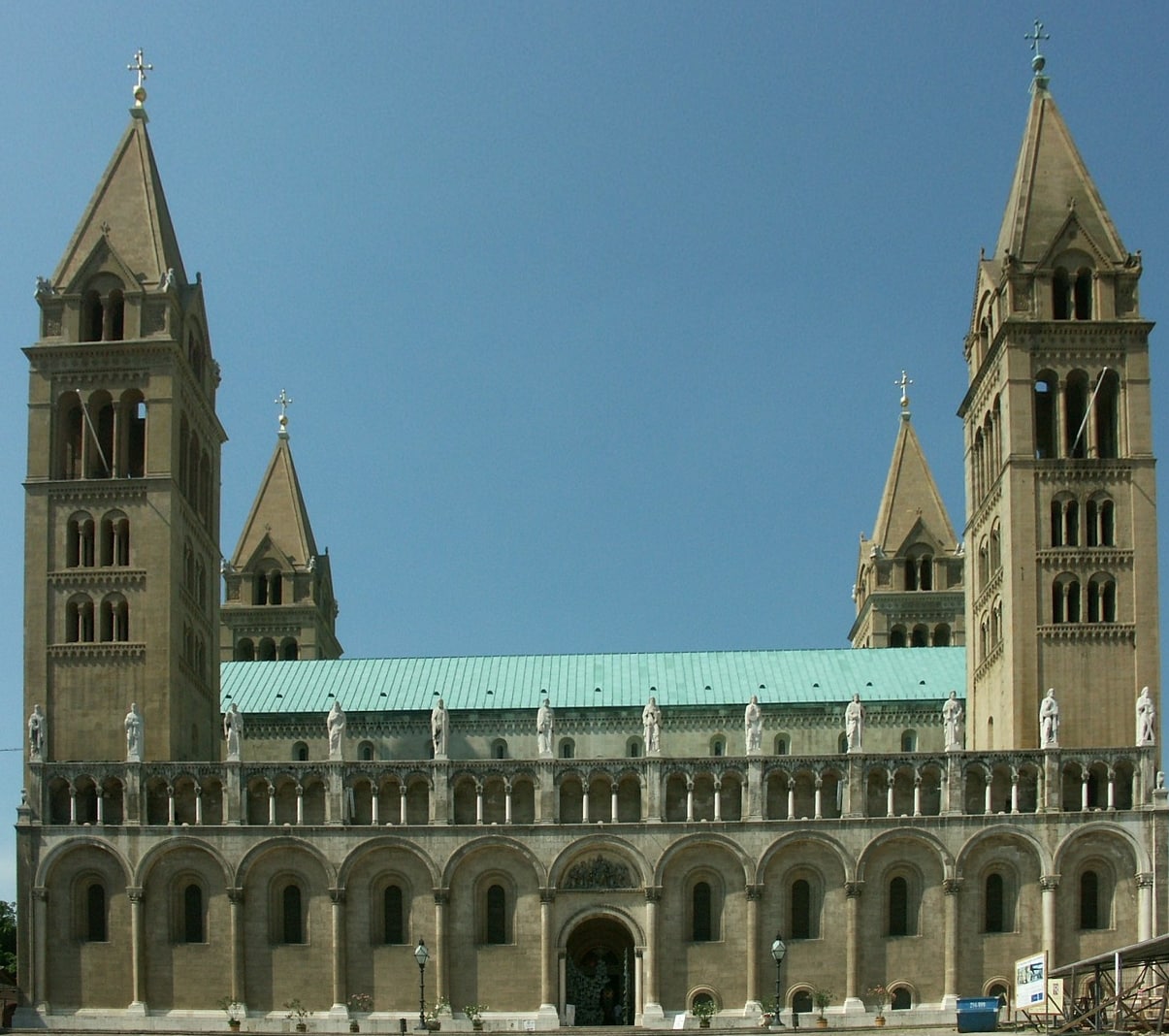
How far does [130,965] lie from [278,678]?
20.1 m

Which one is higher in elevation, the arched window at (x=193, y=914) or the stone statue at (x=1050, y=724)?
the stone statue at (x=1050, y=724)

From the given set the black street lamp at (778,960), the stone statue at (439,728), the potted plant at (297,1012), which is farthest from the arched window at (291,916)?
the black street lamp at (778,960)

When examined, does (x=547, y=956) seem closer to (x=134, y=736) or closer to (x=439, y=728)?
(x=439, y=728)

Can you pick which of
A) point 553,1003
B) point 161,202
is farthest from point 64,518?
point 553,1003

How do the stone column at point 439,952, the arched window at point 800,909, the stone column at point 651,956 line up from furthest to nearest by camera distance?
the arched window at point 800,909 → the stone column at point 439,952 → the stone column at point 651,956

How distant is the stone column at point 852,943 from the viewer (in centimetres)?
8215

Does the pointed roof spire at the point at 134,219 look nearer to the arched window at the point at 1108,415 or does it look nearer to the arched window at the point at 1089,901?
the arched window at the point at 1108,415

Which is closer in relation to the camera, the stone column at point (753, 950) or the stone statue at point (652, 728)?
the stone column at point (753, 950)

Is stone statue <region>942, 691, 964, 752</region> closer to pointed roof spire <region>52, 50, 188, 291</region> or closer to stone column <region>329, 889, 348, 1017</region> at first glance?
stone column <region>329, 889, 348, 1017</region>

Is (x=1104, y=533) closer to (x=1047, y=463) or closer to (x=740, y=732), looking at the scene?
(x=1047, y=463)

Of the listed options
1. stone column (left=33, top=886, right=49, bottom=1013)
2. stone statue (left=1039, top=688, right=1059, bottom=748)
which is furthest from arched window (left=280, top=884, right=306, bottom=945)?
stone statue (left=1039, top=688, right=1059, bottom=748)

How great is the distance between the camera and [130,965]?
83000 mm

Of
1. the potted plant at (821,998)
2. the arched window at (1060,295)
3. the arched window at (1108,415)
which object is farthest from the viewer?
the arched window at (1060,295)

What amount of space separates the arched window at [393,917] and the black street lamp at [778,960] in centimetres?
1593
